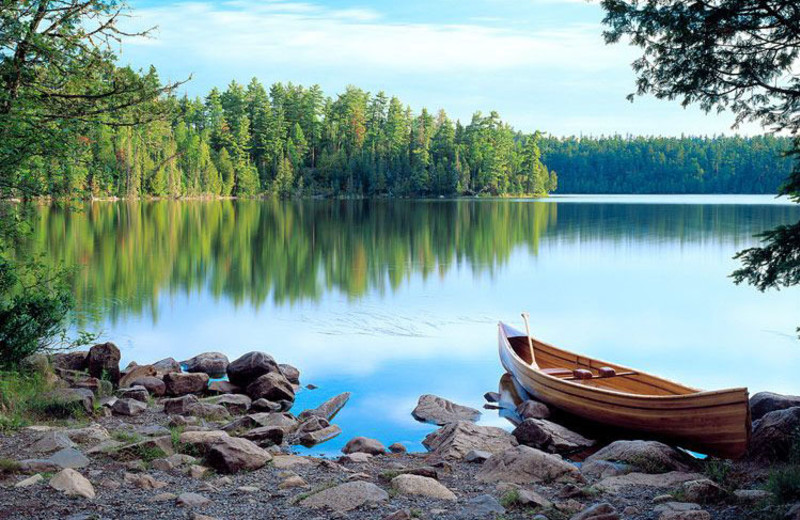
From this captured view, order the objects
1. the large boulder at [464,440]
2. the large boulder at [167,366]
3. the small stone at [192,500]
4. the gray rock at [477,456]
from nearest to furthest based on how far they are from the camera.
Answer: the small stone at [192,500] → the gray rock at [477,456] → the large boulder at [464,440] → the large boulder at [167,366]

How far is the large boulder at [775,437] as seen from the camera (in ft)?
30.0

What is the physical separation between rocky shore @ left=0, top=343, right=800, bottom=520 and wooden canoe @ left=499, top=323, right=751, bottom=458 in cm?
33

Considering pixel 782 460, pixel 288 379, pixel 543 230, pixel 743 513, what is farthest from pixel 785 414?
pixel 543 230

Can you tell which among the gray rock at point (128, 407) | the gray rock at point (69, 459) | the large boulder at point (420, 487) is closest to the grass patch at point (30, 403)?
the gray rock at point (128, 407)

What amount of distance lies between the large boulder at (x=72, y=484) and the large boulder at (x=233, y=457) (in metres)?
1.46

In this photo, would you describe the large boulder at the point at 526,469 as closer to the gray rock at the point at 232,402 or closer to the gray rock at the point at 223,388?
the gray rock at the point at 232,402

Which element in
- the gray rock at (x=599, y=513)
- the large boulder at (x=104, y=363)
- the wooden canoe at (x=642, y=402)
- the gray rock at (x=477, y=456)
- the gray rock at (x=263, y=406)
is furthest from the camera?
the large boulder at (x=104, y=363)

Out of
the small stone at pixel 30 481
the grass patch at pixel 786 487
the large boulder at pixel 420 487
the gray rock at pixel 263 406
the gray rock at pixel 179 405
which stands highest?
the grass patch at pixel 786 487

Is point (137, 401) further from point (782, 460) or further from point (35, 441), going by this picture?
point (782, 460)

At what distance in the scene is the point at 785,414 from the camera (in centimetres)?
950

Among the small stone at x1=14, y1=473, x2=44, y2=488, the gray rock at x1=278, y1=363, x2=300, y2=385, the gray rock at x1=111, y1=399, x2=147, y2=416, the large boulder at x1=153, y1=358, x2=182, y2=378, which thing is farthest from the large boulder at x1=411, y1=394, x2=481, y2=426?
the small stone at x1=14, y1=473, x2=44, y2=488

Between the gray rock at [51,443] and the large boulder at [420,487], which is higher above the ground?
the gray rock at [51,443]

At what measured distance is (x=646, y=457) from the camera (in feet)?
30.8

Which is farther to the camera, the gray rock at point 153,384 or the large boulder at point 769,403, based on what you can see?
the gray rock at point 153,384
